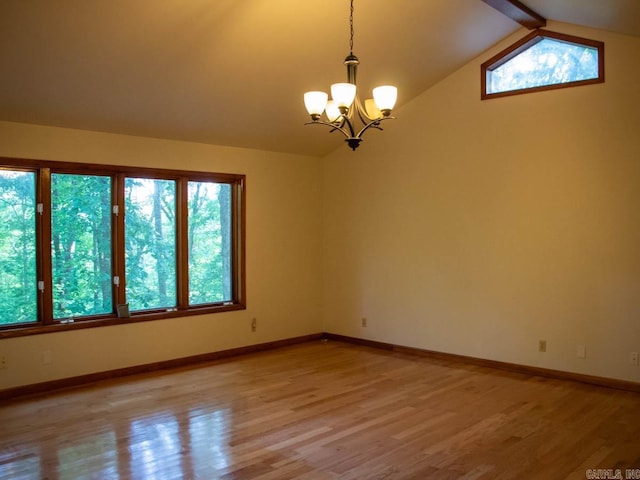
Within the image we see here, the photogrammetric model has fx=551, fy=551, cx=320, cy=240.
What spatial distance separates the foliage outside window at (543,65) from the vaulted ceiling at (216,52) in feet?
0.67

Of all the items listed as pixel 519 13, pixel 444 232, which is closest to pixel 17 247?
pixel 444 232

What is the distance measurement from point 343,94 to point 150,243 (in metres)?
3.14

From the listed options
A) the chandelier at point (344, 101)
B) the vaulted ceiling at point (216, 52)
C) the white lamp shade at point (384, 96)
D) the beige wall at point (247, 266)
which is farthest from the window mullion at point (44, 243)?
the white lamp shade at point (384, 96)

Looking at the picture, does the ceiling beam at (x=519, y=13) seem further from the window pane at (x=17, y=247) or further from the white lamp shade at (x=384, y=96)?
the window pane at (x=17, y=247)

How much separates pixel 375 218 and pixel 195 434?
11.8 ft

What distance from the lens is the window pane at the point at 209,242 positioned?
6.04 metres

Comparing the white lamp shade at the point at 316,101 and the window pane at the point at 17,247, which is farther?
the window pane at the point at 17,247

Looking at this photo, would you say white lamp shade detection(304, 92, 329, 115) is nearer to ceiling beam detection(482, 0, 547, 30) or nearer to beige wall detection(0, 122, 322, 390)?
ceiling beam detection(482, 0, 547, 30)

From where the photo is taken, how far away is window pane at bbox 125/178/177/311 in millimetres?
5531

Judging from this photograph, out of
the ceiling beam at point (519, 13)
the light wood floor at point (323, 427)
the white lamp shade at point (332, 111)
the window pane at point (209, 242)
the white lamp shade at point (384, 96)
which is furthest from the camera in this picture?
the window pane at point (209, 242)

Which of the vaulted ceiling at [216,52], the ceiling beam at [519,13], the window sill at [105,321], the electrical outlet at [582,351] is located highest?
the ceiling beam at [519,13]

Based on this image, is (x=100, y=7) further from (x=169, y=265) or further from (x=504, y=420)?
(x=504, y=420)

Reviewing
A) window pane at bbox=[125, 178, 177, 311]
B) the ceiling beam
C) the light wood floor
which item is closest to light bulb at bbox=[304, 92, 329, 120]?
the ceiling beam

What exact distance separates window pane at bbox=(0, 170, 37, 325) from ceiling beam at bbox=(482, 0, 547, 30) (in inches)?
167
